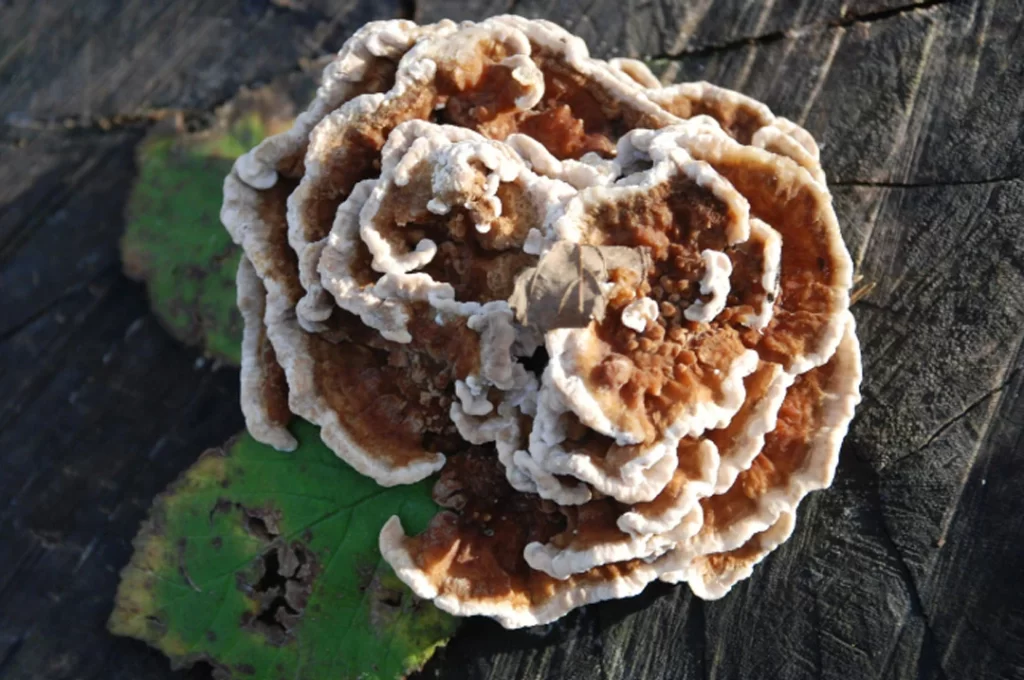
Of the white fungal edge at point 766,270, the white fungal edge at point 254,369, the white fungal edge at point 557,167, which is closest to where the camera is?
the white fungal edge at point 766,270

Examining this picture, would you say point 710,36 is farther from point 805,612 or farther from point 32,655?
point 32,655

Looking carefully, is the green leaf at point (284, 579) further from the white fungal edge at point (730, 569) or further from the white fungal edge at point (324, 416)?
the white fungal edge at point (730, 569)

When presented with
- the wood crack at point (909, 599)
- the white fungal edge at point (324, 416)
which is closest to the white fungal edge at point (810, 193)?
the wood crack at point (909, 599)

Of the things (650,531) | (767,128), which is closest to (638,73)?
(767,128)

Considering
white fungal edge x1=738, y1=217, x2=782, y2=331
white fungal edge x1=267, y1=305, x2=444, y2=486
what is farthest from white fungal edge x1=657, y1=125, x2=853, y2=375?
white fungal edge x1=267, y1=305, x2=444, y2=486

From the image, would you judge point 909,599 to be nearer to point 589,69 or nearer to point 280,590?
point 589,69

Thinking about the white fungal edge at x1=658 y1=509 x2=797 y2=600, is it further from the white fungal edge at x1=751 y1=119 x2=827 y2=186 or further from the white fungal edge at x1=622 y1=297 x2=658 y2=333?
the white fungal edge at x1=751 y1=119 x2=827 y2=186
